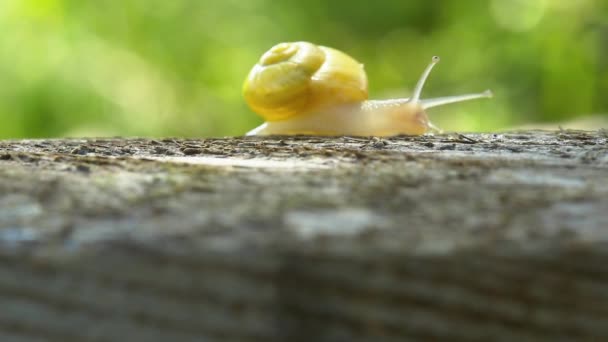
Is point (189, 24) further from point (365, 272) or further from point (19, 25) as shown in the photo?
point (365, 272)

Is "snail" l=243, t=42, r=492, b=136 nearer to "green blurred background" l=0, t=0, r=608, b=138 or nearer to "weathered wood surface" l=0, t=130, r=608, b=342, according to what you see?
"weathered wood surface" l=0, t=130, r=608, b=342

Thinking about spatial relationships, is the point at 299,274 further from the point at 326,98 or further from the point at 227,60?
the point at 227,60

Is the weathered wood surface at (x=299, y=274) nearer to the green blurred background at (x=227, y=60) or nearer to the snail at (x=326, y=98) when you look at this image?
the snail at (x=326, y=98)

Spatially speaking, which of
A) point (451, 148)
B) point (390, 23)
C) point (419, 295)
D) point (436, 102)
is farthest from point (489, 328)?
point (390, 23)

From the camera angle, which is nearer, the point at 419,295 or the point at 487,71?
the point at 419,295

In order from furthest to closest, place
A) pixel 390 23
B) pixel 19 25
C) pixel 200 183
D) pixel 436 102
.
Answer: pixel 390 23
pixel 19 25
pixel 436 102
pixel 200 183

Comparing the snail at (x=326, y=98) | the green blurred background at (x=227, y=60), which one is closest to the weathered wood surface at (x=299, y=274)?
the snail at (x=326, y=98)
